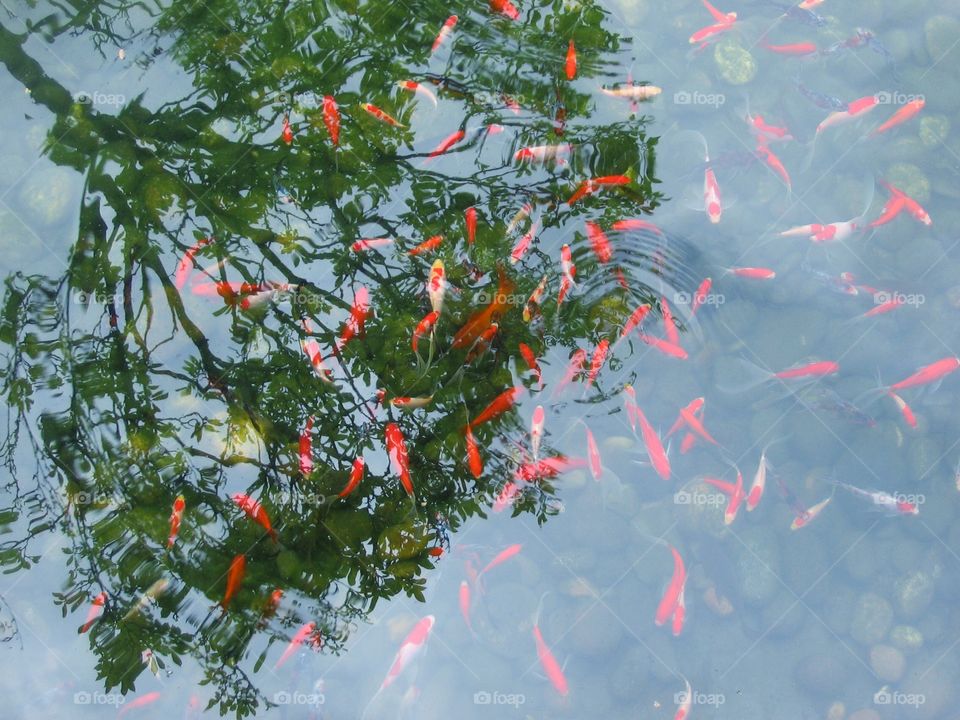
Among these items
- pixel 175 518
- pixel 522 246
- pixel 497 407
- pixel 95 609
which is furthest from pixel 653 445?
pixel 95 609

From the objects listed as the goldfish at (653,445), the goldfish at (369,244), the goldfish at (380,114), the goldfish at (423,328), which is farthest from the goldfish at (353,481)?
the goldfish at (380,114)

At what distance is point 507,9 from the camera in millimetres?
4520

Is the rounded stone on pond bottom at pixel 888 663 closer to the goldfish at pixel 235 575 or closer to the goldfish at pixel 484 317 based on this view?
the goldfish at pixel 484 317

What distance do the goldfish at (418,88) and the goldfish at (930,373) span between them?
3487mm

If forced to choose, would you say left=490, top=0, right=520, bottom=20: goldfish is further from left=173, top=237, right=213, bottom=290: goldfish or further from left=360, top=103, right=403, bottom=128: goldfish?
left=173, top=237, right=213, bottom=290: goldfish

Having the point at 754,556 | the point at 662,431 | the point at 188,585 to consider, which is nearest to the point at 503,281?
the point at 662,431

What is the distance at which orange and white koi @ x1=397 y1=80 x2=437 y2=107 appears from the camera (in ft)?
14.7

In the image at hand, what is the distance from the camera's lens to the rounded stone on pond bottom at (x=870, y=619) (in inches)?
173

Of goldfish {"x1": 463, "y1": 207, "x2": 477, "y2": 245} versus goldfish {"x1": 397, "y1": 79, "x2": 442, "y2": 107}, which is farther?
goldfish {"x1": 397, "y1": 79, "x2": 442, "y2": 107}

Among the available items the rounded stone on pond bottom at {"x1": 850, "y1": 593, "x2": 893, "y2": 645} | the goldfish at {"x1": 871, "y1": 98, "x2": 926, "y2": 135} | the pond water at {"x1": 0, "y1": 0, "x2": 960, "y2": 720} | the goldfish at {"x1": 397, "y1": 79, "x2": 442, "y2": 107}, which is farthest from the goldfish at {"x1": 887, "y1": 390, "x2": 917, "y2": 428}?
the goldfish at {"x1": 397, "y1": 79, "x2": 442, "y2": 107}

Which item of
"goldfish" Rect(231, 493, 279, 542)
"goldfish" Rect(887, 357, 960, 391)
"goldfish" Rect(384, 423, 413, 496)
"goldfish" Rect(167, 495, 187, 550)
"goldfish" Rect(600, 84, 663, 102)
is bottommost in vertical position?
"goldfish" Rect(167, 495, 187, 550)

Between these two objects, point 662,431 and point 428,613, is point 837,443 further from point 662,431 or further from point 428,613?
point 428,613

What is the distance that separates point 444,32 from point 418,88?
41 cm

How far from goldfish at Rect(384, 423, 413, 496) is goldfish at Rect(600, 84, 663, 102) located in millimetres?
2610
